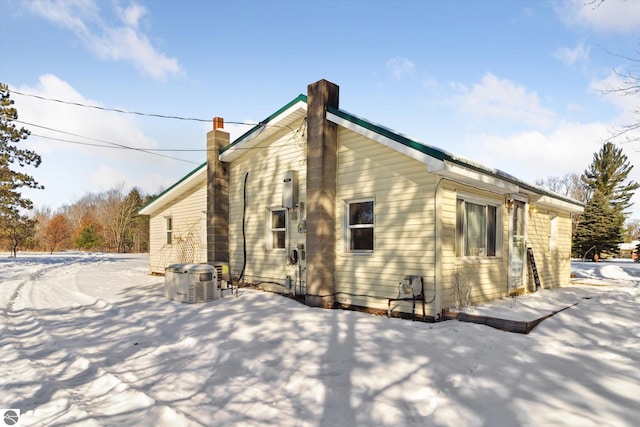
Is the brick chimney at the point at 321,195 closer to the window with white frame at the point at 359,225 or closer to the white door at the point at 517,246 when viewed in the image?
the window with white frame at the point at 359,225

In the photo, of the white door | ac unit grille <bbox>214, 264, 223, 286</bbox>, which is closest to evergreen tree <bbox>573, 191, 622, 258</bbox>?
the white door

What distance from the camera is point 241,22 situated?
12.1m

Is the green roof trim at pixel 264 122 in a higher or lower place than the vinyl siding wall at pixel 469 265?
higher

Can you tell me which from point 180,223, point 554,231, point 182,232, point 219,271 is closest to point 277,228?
point 219,271

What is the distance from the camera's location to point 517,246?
10.2m

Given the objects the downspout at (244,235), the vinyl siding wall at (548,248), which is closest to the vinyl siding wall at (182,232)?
the downspout at (244,235)

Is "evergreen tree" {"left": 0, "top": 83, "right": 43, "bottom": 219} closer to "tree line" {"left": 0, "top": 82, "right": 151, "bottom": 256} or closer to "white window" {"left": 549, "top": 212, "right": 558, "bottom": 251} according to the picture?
"tree line" {"left": 0, "top": 82, "right": 151, "bottom": 256}

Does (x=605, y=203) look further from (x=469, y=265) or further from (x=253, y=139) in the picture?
(x=253, y=139)

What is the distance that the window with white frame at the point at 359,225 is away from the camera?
852 cm

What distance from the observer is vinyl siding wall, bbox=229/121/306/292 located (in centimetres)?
1008

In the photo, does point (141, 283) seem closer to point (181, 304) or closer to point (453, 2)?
point (181, 304)

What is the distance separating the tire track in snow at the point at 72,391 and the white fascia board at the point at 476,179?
5821 mm

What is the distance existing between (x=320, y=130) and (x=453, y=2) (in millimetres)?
5132

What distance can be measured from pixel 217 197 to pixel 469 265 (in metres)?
8.05
